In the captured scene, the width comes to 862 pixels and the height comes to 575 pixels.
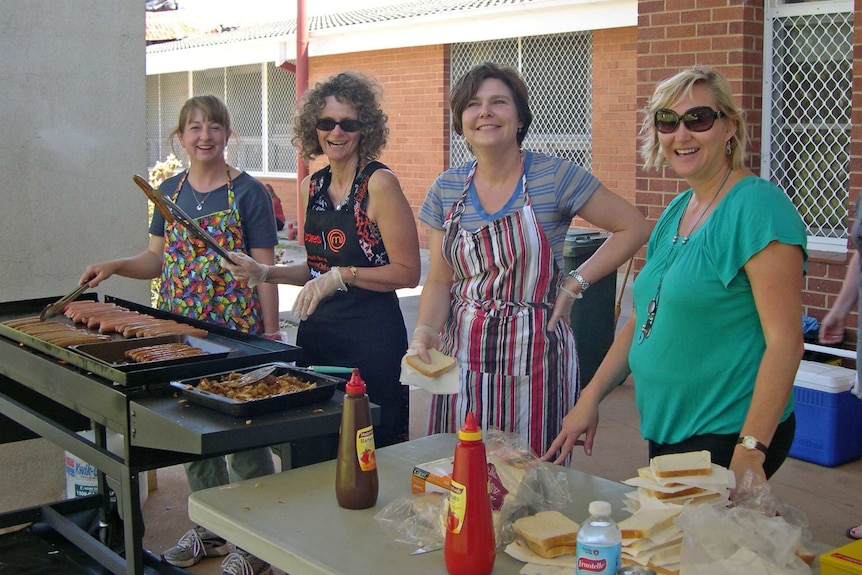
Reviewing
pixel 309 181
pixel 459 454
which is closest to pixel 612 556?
pixel 459 454

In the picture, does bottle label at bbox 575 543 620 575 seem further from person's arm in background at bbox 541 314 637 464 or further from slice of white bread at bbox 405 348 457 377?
slice of white bread at bbox 405 348 457 377

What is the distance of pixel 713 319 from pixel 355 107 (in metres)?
1.79

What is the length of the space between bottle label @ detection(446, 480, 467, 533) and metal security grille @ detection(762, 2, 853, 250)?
5148mm

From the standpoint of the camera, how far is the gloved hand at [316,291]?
349 centimetres

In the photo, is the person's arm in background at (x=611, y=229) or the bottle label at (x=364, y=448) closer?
the bottle label at (x=364, y=448)

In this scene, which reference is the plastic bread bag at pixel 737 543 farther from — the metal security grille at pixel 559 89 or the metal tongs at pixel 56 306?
the metal security grille at pixel 559 89

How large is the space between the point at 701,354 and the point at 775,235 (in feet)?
1.21

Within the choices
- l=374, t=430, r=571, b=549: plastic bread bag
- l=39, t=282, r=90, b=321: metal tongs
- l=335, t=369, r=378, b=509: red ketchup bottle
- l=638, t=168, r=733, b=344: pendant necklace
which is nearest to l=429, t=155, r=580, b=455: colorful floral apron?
l=638, t=168, r=733, b=344: pendant necklace

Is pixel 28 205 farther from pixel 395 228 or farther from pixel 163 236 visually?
pixel 395 228

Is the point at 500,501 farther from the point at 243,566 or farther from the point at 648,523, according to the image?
the point at 243,566

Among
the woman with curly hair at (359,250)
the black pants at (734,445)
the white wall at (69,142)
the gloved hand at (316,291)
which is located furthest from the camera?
the white wall at (69,142)

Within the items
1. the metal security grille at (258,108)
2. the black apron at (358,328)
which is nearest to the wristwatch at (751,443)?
the black apron at (358,328)

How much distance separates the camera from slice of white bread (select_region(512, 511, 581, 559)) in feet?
6.72

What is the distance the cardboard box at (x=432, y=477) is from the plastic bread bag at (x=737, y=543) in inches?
26.5
